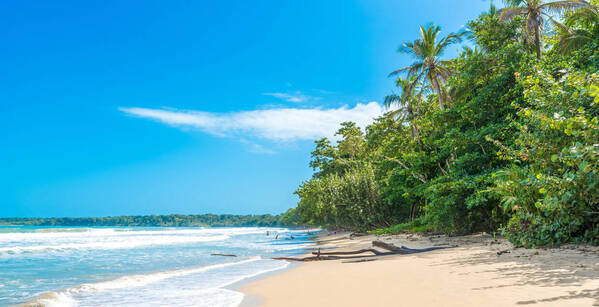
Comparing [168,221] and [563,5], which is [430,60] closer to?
[563,5]

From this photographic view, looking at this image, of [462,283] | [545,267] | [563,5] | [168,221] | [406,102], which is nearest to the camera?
[462,283]

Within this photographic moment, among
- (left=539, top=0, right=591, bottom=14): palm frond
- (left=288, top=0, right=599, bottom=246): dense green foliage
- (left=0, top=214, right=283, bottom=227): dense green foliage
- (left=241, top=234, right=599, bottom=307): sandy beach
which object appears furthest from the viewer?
(left=0, top=214, right=283, bottom=227): dense green foliage

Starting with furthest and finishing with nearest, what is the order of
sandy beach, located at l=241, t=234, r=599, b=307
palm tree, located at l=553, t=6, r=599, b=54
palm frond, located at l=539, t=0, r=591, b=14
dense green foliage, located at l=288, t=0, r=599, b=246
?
palm frond, located at l=539, t=0, r=591, b=14, palm tree, located at l=553, t=6, r=599, b=54, dense green foliage, located at l=288, t=0, r=599, b=246, sandy beach, located at l=241, t=234, r=599, b=307

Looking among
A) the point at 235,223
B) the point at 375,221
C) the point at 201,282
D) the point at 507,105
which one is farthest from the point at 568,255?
the point at 235,223

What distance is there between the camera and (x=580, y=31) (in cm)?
1418

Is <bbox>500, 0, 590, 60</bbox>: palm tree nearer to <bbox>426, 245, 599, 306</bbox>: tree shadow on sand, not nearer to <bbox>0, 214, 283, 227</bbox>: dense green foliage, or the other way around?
<bbox>426, 245, 599, 306</bbox>: tree shadow on sand

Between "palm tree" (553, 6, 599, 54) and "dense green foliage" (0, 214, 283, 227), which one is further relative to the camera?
"dense green foliage" (0, 214, 283, 227)

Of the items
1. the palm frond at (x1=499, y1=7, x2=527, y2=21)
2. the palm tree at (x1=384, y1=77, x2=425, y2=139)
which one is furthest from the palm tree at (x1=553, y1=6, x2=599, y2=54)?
the palm tree at (x1=384, y1=77, x2=425, y2=139)

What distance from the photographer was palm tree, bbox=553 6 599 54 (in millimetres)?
13484

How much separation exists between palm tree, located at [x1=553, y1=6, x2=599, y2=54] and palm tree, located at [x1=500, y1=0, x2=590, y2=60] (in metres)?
0.60

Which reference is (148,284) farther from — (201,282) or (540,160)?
(540,160)

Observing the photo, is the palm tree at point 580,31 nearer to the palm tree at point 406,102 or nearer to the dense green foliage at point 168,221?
the palm tree at point 406,102

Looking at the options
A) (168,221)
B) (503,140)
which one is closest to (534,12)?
(503,140)

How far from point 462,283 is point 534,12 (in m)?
16.2
